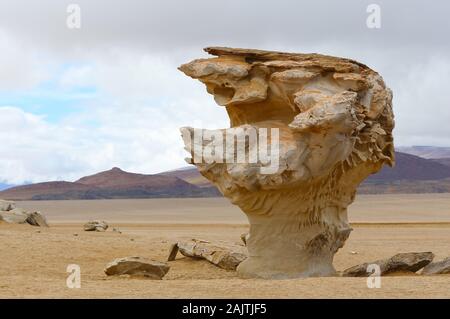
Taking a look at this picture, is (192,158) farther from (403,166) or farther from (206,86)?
(403,166)

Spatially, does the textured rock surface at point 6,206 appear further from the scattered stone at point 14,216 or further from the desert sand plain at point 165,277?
the desert sand plain at point 165,277

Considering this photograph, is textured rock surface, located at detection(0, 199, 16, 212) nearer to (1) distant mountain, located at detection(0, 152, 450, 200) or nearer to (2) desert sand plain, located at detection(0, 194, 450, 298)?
(2) desert sand plain, located at detection(0, 194, 450, 298)

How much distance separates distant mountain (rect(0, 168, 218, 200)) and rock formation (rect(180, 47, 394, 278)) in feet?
343

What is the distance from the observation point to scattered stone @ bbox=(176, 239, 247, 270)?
15219 mm

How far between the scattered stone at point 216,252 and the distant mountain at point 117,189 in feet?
333

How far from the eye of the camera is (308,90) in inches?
487

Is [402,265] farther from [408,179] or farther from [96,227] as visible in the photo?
[408,179]

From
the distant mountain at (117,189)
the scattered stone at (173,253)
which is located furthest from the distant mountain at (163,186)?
the scattered stone at (173,253)

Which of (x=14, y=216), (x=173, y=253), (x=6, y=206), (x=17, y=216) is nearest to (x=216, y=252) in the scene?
(x=173, y=253)

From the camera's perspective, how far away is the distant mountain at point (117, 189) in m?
124
